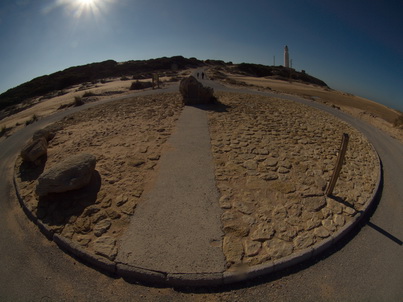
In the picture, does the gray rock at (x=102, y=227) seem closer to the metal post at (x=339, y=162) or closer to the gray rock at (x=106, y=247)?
the gray rock at (x=106, y=247)

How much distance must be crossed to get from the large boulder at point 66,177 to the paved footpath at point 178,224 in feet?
5.95

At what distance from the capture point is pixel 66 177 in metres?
5.47

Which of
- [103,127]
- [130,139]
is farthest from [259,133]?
[103,127]

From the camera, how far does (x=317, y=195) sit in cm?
570

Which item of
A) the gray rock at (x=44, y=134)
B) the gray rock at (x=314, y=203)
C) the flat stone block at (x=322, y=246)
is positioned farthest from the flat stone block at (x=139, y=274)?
the gray rock at (x=44, y=134)

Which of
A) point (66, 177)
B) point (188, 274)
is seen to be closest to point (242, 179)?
point (188, 274)

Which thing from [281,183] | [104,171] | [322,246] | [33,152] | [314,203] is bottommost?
[322,246]

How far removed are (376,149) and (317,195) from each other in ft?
19.9

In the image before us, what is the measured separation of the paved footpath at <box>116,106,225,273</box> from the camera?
12.8 ft

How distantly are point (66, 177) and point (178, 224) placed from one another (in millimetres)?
3250

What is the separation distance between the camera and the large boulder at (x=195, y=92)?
14.2 m

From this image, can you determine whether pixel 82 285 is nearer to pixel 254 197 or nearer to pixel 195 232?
pixel 195 232

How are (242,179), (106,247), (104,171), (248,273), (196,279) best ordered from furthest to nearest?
(104,171)
(242,179)
(106,247)
(248,273)
(196,279)

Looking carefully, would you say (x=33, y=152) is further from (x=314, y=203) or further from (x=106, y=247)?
(x=314, y=203)
